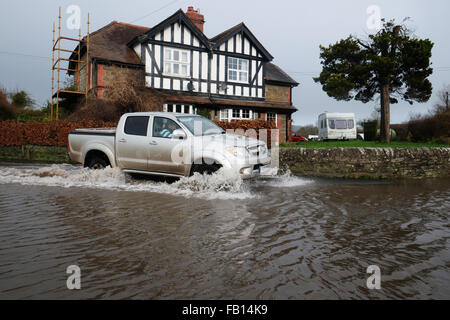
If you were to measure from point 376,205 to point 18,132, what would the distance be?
15.7 m

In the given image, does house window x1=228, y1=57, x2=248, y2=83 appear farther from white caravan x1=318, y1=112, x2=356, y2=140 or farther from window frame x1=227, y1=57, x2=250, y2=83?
white caravan x1=318, y1=112, x2=356, y2=140

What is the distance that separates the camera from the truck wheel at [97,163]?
861cm

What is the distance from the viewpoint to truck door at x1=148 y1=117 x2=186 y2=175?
25.2 feet

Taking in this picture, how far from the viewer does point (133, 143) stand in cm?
816

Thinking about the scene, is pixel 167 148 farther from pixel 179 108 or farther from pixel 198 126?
pixel 179 108

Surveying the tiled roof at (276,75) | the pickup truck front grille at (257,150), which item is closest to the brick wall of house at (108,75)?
the tiled roof at (276,75)

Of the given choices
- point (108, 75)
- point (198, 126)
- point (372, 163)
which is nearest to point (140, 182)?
point (198, 126)

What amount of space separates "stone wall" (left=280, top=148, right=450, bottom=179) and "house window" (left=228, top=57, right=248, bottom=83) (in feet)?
45.3

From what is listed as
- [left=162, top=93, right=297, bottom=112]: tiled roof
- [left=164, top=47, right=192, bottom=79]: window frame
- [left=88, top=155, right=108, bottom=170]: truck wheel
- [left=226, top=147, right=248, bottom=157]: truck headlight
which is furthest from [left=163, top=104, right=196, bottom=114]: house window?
[left=226, top=147, right=248, bottom=157]: truck headlight

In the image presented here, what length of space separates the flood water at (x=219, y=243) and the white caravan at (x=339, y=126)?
67.4ft

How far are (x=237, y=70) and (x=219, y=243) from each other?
71.6ft

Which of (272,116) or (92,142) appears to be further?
(272,116)

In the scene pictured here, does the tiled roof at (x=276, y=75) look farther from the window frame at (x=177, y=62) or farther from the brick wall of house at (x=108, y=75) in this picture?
the brick wall of house at (x=108, y=75)
